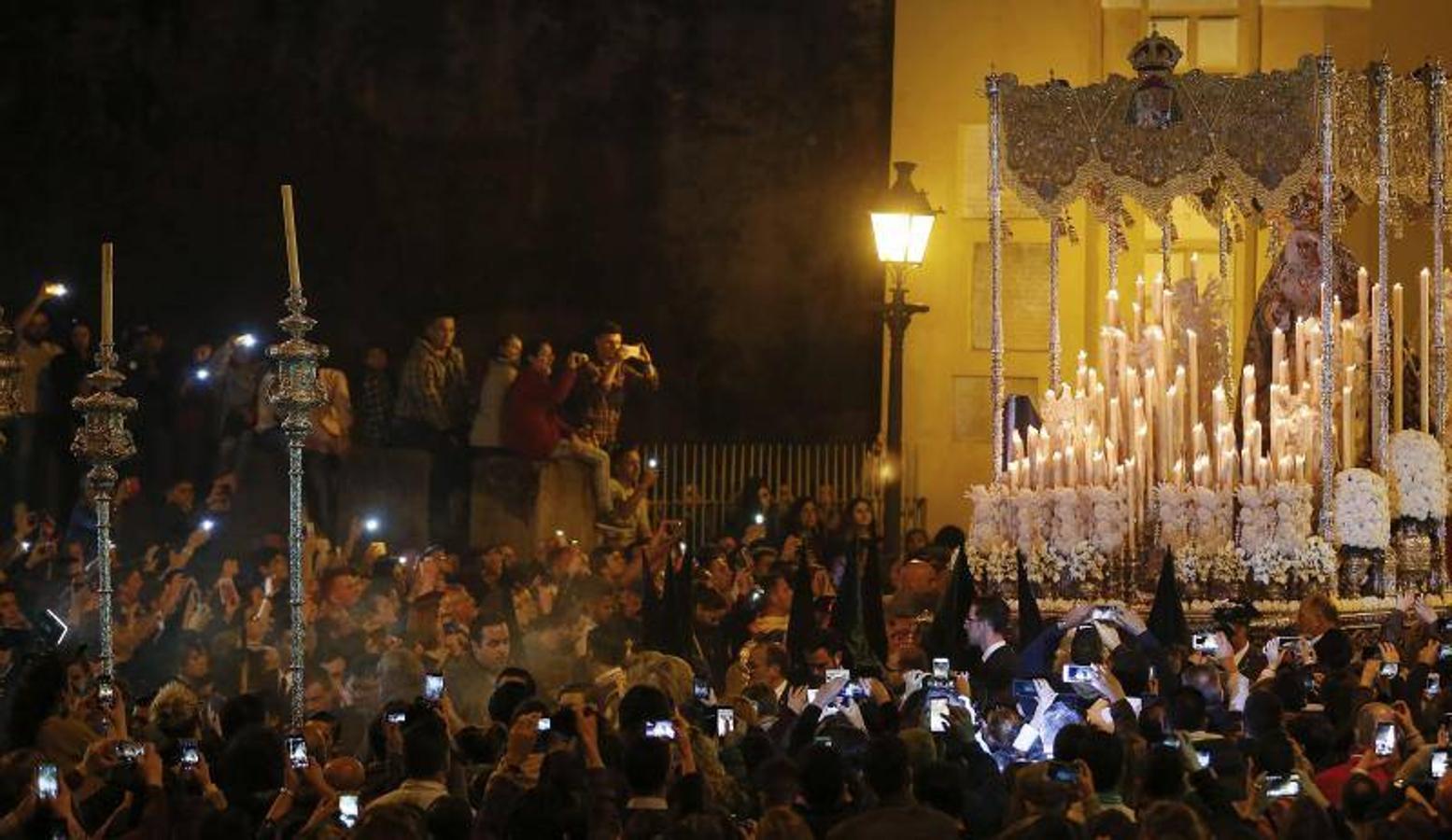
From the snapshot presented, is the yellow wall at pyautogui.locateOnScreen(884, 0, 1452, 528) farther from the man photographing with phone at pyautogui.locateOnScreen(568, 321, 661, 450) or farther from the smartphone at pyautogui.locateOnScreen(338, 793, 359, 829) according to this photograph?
the smartphone at pyautogui.locateOnScreen(338, 793, 359, 829)

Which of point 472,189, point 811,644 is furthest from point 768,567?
point 472,189

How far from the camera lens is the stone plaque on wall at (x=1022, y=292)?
28656 millimetres

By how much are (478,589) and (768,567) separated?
2107mm

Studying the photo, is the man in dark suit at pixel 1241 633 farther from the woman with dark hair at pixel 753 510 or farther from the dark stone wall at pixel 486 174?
the dark stone wall at pixel 486 174

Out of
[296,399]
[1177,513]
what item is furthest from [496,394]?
[296,399]

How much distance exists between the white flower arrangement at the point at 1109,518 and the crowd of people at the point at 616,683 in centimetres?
120

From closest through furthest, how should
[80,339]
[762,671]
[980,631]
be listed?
[762,671] < [980,631] < [80,339]

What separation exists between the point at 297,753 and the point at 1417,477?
39.2 ft

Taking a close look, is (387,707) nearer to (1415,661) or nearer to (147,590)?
(1415,661)

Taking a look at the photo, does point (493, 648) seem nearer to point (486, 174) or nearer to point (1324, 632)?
point (1324, 632)

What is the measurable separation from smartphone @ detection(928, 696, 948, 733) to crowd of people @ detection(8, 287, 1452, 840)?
0.07 ft

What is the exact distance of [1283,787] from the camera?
1123 cm

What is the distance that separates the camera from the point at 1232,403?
23.4 metres

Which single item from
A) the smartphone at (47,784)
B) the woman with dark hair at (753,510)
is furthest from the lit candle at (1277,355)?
the smartphone at (47,784)
